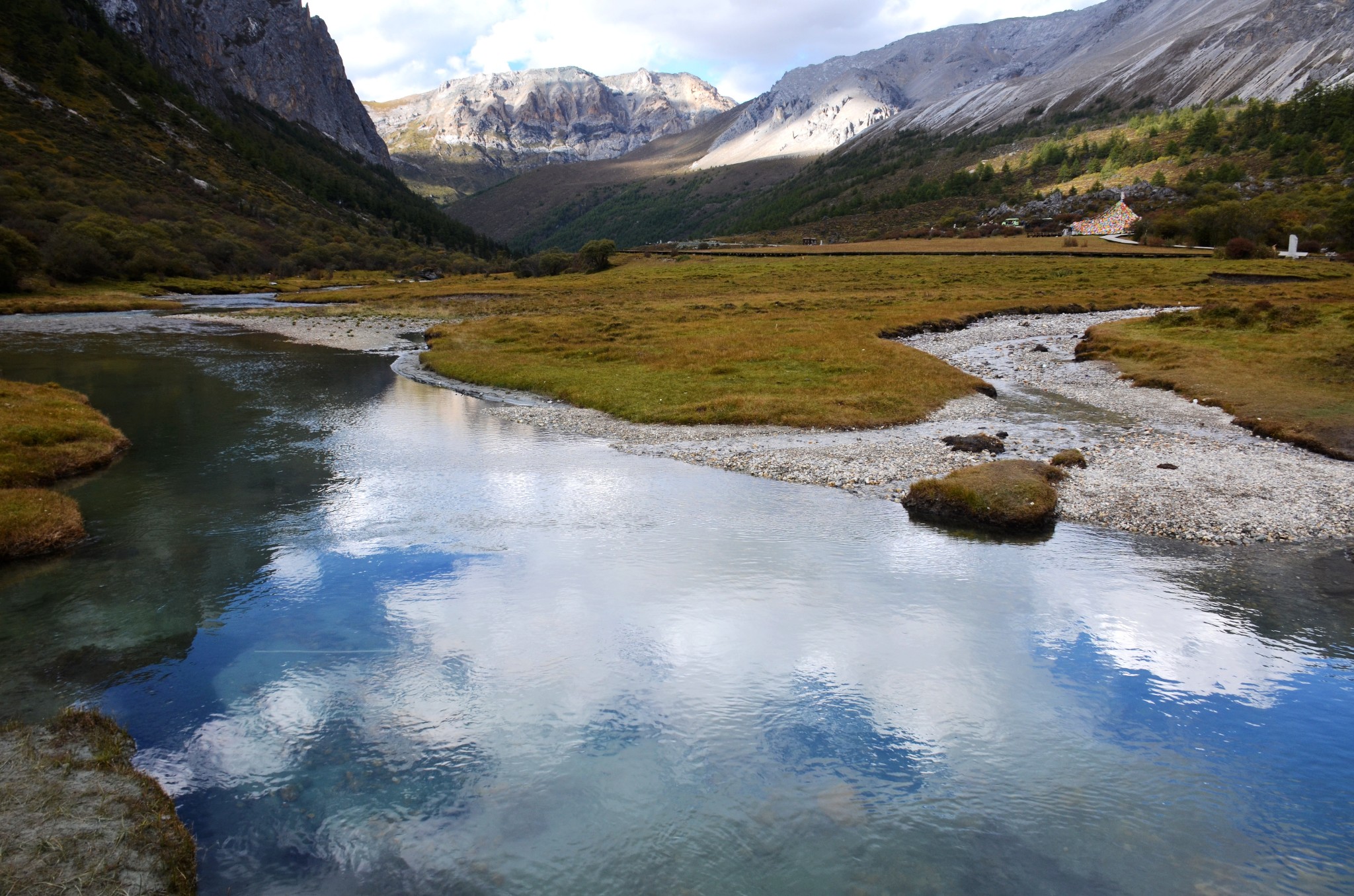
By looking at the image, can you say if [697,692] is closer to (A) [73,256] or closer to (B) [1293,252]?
(A) [73,256]

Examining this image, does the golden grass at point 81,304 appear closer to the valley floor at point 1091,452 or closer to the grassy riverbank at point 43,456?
the grassy riverbank at point 43,456

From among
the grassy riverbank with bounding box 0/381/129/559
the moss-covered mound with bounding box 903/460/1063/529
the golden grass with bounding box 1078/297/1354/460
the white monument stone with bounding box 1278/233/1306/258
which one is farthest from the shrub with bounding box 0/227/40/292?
the white monument stone with bounding box 1278/233/1306/258

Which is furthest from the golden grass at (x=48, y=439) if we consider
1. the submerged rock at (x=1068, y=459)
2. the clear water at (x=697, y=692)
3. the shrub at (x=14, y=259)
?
the shrub at (x=14, y=259)

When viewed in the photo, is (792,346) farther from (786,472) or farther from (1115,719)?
(1115,719)

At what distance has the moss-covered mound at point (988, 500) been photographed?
21266 mm

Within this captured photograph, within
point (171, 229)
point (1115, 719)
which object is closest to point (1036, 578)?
point (1115, 719)

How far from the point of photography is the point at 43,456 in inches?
982

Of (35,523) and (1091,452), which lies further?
(1091,452)

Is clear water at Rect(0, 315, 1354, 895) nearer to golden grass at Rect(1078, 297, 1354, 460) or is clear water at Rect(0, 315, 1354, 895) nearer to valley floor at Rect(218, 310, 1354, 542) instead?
valley floor at Rect(218, 310, 1354, 542)

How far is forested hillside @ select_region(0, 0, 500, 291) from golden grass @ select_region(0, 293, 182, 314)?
7.09m

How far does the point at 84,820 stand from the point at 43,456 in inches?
818

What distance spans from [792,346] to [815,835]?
4075 centimetres

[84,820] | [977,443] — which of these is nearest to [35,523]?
[84,820]

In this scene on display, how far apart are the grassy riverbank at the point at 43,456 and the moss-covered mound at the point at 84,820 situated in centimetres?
955
